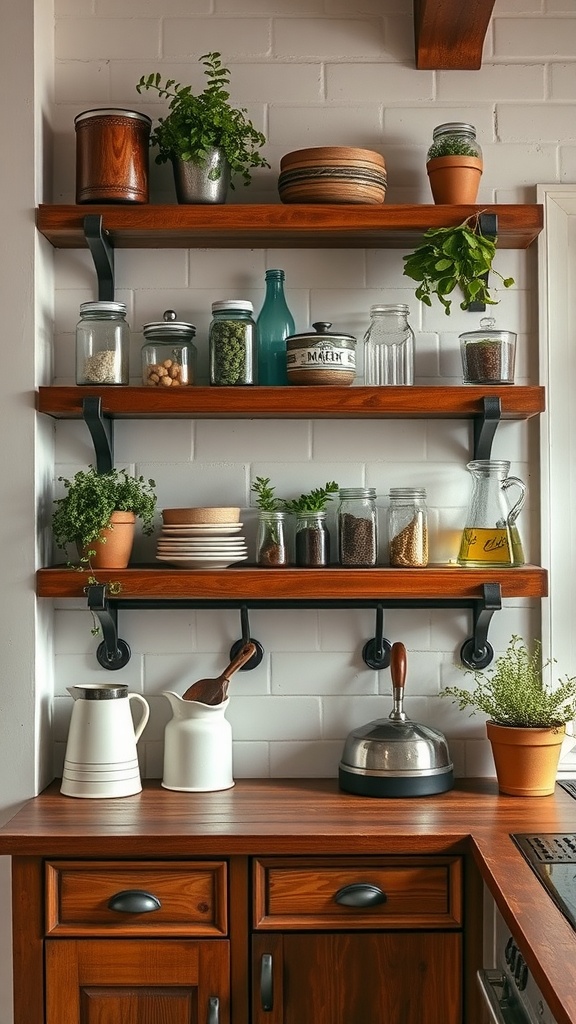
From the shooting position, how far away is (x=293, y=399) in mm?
2195

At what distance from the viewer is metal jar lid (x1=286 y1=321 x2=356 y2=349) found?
2.19 metres

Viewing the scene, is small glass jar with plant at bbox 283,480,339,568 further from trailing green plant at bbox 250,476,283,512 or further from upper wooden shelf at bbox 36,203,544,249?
upper wooden shelf at bbox 36,203,544,249

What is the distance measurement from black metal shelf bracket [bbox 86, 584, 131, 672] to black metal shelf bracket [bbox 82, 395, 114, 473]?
11.8 inches

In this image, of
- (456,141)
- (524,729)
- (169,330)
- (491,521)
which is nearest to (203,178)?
(169,330)

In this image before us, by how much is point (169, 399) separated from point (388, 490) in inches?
21.1

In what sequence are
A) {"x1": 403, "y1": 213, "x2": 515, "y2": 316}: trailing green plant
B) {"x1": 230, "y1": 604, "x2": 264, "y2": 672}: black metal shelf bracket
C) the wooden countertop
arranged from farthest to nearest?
{"x1": 230, "y1": 604, "x2": 264, "y2": 672}: black metal shelf bracket
{"x1": 403, "y1": 213, "x2": 515, "y2": 316}: trailing green plant
the wooden countertop

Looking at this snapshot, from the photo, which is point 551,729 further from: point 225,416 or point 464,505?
point 225,416

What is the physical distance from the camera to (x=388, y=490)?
2402 millimetres

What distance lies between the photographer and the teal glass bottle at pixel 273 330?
230 centimetres

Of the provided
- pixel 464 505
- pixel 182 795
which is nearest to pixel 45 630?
pixel 182 795

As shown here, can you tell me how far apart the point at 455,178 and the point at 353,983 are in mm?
1582

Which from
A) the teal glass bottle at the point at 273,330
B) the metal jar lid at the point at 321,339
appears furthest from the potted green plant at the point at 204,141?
the metal jar lid at the point at 321,339

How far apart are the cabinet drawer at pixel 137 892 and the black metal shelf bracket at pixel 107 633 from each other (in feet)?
1.65

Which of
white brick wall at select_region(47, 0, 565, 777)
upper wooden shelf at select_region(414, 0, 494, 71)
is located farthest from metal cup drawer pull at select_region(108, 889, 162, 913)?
upper wooden shelf at select_region(414, 0, 494, 71)
